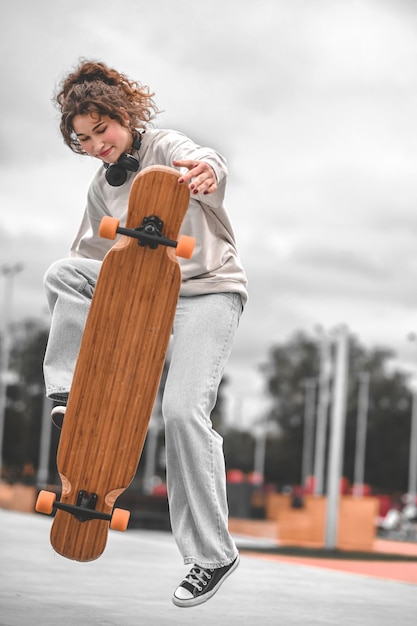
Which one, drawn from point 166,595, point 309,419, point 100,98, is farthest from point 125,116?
point 309,419

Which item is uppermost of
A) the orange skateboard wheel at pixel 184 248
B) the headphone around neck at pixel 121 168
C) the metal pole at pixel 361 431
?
the metal pole at pixel 361 431

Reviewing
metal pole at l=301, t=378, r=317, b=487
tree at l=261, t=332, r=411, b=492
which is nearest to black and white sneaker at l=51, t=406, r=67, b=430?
metal pole at l=301, t=378, r=317, b=487

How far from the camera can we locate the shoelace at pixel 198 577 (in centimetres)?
439

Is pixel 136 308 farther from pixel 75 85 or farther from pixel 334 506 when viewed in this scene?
pixel 334 506

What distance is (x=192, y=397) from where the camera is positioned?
4.34m

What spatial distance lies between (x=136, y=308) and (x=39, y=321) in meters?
87.6

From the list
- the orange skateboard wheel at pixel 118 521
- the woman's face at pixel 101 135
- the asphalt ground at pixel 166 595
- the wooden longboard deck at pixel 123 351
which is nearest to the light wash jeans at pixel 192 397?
the wooden longboard deck at pixel 123 351

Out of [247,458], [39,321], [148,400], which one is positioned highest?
[39,321]

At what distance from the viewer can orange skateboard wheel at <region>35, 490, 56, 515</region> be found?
13.9 ft

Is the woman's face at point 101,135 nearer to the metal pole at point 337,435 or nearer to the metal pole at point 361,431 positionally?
the metal pole at point 337,435

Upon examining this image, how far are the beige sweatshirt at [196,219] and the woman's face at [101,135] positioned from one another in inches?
6.3

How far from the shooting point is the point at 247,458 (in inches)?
4082

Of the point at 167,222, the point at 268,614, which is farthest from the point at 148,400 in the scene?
the point at 268,614

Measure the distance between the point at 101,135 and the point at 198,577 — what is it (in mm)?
1987
